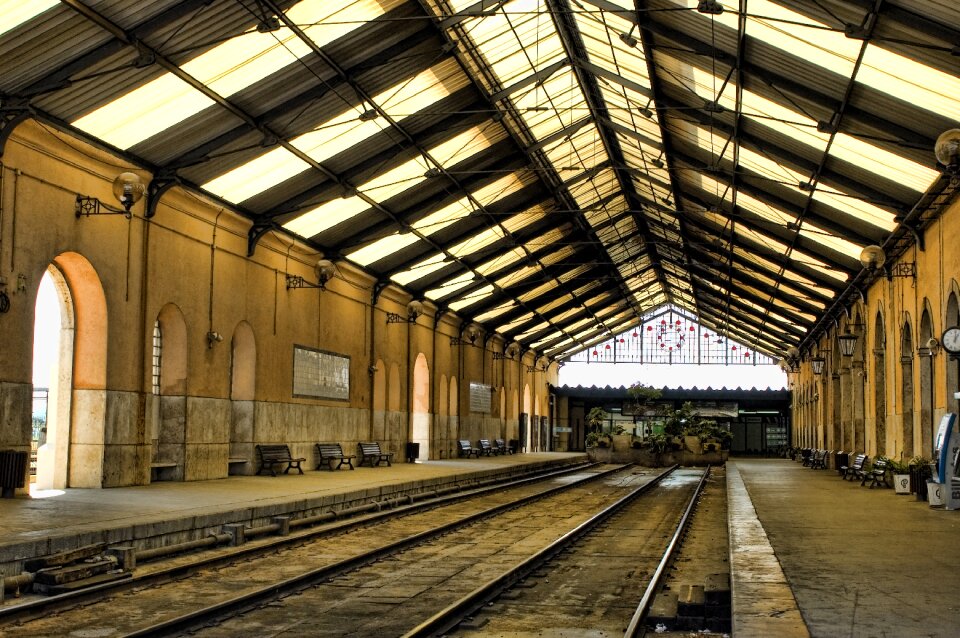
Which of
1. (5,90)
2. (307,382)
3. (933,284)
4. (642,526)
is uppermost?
(5,90)

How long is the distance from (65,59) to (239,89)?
3.20m

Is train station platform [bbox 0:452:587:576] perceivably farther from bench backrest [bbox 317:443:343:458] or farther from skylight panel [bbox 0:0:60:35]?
skylight panel [bbox 0:0:60:35]

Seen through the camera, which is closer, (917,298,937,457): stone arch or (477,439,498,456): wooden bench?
(917,298,937,457): stone arch

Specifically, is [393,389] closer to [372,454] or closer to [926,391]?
[372,454]

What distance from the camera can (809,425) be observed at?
147ft

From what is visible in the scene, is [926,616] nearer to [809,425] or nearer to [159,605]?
[159,605]

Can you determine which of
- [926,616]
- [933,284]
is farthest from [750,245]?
[926,616]

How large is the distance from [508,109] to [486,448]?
21.8 metres

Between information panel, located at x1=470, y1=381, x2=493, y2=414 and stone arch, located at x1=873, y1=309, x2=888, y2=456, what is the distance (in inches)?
706

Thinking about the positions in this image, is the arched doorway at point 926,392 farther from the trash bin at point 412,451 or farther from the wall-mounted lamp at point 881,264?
the trash bin at point 412,451

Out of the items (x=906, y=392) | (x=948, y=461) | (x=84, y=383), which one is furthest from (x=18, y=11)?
(x=906, y=392)

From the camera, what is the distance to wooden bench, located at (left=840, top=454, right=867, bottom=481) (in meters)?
24.6

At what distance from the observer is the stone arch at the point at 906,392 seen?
20.9 metres

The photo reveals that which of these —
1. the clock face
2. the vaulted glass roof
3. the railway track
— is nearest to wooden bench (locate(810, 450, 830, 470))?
the vaulted glass roof
